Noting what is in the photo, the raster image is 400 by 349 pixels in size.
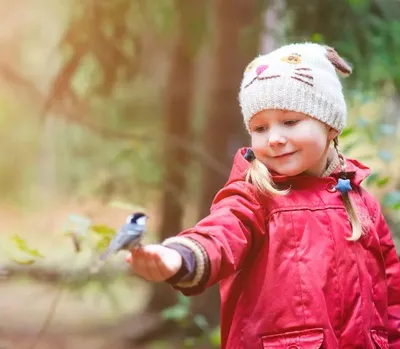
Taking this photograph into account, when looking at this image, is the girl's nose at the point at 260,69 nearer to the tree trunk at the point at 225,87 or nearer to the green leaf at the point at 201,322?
the tree trunk at the point at 225,87

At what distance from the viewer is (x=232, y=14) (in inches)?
82.4

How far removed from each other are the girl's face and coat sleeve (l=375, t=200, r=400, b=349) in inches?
9.1

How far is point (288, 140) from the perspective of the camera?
3.69 ft

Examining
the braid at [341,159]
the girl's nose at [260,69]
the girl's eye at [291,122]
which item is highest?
the girl's nose at [260,69]

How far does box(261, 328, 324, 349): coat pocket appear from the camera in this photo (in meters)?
1.06

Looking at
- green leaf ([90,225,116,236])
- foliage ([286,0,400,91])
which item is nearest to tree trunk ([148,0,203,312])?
foliage ([286,0,400,91])

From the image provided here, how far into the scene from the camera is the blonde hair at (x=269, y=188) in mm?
1110

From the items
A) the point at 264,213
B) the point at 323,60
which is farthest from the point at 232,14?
the point at 264,213

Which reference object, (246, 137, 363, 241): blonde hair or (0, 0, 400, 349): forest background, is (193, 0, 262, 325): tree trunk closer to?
(0, 0, 400, 349): forest background

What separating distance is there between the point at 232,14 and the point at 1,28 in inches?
29.9

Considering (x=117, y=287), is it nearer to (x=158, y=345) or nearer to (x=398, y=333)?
(x=158, y=345)

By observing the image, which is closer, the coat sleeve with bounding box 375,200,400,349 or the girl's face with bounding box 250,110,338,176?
the girl's face with bounding box 250,110,338,176

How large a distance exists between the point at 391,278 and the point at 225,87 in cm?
105

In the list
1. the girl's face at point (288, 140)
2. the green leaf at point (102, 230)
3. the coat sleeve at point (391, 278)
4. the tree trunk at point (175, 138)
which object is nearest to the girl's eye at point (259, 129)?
the girl's face at point (288, 140)
